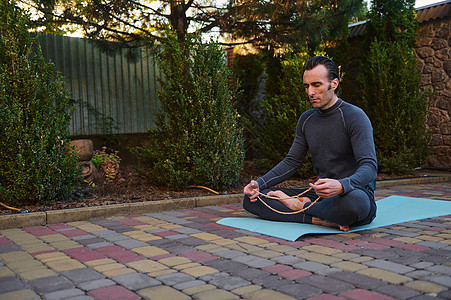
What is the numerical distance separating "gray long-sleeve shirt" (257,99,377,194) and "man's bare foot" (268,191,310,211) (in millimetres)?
151

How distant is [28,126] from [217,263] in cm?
333

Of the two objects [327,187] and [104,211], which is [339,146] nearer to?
[327,187]

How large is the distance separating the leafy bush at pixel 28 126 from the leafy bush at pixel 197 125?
1.41m

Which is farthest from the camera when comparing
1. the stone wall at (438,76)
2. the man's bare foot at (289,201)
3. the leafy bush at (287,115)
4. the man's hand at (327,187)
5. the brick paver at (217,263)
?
the stone wall at (438,76)

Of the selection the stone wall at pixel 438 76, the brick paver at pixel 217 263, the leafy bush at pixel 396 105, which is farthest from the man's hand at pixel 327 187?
the stone wall at pixel 438 76

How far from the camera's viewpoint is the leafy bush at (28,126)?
493 cm

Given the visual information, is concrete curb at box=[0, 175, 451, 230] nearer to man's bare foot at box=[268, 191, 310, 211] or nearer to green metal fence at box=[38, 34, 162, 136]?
man's bare foot at box=[268, 191, 310, 211]

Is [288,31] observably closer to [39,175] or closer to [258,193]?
[258,193]

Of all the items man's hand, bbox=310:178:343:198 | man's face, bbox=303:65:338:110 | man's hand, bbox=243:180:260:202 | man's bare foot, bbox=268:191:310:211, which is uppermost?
man's face, bbox=303:65:338:110

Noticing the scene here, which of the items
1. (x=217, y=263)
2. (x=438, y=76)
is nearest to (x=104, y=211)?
(x=217, y=263)

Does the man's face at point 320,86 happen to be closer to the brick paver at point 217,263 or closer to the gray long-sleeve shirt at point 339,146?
the gray long-sleeve shirt at point 339,146

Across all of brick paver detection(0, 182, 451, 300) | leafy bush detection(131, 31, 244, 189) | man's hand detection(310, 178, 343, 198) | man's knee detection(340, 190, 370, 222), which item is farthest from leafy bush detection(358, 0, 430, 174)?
man's hand detection(310, 178, 343, 198)

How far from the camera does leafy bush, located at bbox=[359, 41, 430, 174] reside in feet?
26.5

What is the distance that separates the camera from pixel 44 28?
7914 mm
